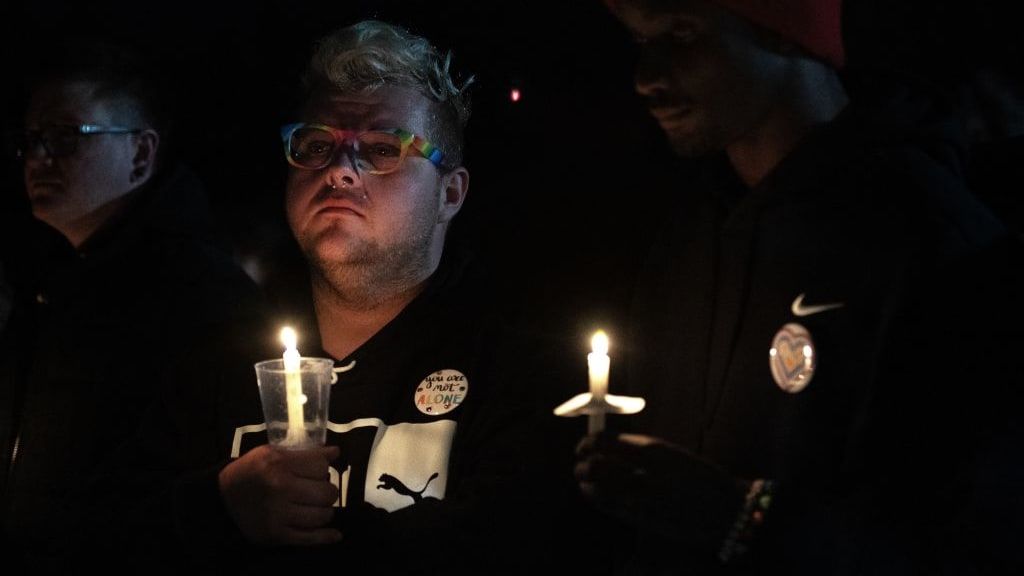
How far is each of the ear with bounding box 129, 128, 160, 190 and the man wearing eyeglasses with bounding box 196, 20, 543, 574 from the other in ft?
6.01

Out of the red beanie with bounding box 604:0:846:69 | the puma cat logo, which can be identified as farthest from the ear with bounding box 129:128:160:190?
the red beanie with bounding box 604:0:846:69

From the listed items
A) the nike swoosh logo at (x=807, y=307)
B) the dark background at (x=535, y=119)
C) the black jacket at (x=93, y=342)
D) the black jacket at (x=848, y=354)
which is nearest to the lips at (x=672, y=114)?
the black jacket at (x=848, y=354)

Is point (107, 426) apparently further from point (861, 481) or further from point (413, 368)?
point (861, 481)

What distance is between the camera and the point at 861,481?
273 cm

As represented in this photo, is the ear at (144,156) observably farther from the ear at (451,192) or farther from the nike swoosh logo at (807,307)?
the nike swoosh logo at (807,307)

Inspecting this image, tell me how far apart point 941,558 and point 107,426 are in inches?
136

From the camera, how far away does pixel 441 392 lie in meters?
3.51

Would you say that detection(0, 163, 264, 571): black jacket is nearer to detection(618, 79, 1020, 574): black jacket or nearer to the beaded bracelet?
detection(618, 79, 1020, 574): black jacket

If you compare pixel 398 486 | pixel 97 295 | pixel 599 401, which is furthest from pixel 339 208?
pixel 97 295

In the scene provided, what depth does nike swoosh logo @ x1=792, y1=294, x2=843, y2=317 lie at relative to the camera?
285 centimetres

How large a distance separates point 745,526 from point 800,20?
149 cm

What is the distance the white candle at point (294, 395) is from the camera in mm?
2643

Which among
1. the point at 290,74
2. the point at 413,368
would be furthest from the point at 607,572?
the point at 290,74

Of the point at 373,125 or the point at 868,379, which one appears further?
the point at 373,125
